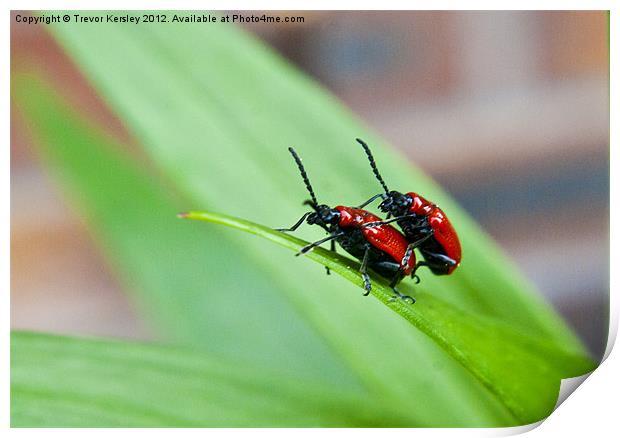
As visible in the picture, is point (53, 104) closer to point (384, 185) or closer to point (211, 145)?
point (211, 145)

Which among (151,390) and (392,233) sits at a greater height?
(392,233)

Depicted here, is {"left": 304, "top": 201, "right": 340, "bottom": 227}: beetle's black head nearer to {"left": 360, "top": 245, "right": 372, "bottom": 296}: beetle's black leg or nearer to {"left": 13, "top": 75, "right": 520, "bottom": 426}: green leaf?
{"left": 360, "top": 245, "right": 372, "bottom": 296}: beetle's black leg

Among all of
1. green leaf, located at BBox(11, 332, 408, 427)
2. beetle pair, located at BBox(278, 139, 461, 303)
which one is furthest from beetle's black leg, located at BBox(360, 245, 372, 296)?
green leaf, located at BBox(11, 332, 408, 427)

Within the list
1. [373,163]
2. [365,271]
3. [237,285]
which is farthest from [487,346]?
[237,285]

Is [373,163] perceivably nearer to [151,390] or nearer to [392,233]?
[392,233]

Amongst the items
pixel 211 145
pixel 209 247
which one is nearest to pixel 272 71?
pixel 211 145
